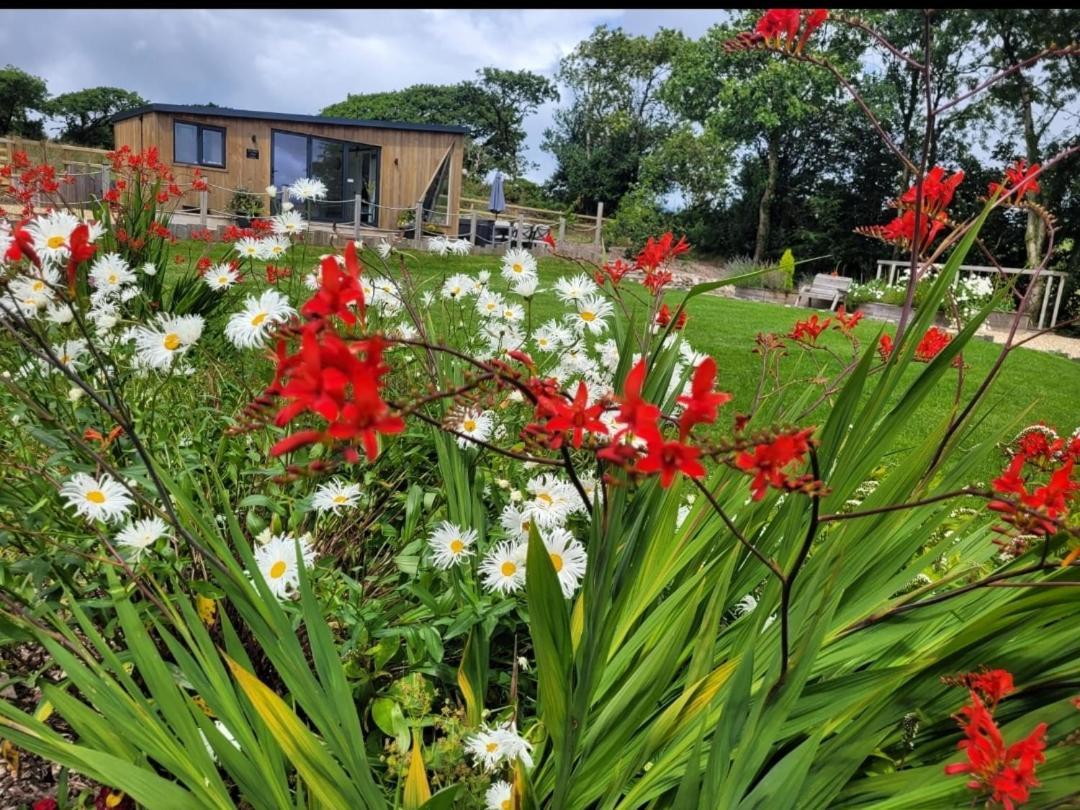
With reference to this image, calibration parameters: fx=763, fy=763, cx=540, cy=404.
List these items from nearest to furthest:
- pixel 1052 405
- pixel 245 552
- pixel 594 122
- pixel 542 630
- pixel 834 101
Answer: pixel 542 630 → pixel 245 552 → pixel 1052 405 → pixel 834 101 → pixel 594 122

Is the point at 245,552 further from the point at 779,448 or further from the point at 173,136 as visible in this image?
the point at 173,136

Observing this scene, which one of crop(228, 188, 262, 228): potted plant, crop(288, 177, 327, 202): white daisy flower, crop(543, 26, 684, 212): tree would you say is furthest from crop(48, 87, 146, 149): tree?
crop(288, 177, 327, 202): white daisy flower

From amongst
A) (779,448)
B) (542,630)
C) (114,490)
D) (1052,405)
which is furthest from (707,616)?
(1052,405)

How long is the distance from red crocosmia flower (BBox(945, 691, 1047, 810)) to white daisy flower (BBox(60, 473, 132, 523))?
115 centimetres

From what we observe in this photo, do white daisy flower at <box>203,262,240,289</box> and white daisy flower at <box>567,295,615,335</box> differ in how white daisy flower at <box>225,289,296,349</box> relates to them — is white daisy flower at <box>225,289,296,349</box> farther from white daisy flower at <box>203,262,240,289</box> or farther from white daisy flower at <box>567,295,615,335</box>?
white daisy flower at <box>567,295,615,335</box>

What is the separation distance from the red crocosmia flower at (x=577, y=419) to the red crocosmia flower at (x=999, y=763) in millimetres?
474

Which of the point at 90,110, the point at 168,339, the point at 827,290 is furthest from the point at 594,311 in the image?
the point at 90,110

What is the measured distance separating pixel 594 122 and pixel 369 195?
66.0ft

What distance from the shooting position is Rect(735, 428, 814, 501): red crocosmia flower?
0.53 m

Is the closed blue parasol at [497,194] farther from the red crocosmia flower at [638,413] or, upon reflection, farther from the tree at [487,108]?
the tree at [487,108]

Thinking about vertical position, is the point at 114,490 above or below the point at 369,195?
below

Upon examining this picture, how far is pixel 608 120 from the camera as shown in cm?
3359

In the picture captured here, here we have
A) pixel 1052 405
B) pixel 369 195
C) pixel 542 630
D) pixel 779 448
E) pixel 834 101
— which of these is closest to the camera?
pixel 779 448

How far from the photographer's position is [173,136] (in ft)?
52.0
